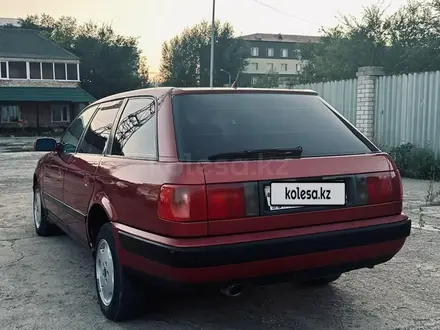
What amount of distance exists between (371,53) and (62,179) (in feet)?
69.1

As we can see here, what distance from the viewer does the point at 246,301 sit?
142 inches

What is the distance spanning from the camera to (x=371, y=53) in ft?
74.9

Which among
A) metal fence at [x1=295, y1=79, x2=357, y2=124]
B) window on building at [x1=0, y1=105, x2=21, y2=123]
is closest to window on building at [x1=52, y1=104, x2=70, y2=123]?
window on building at [x1=0, y1=105, x2=21, y2=123]

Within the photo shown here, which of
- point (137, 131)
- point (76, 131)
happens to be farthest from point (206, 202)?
point (76, 131)

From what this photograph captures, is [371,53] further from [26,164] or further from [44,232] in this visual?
[44,232]

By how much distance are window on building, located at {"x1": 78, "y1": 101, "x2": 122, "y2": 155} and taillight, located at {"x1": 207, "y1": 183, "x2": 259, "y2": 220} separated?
1.41 meters

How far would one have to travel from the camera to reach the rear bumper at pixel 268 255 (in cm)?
261

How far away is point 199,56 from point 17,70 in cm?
1926

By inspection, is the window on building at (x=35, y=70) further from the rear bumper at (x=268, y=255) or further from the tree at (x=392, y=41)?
the rear bumper at (x=268, y=255)

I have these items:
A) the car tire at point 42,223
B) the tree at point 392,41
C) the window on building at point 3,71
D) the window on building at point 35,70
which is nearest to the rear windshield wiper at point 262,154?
the car tire at point 42,223

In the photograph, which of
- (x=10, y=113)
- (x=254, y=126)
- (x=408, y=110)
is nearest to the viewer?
(x=254, y=126)

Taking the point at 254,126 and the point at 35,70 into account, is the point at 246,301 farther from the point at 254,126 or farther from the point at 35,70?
the point at 35,70

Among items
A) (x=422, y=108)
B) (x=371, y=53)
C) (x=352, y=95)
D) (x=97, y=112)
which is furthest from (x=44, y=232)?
(x=371, y=53)

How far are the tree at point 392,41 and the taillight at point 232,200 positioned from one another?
18979mm
